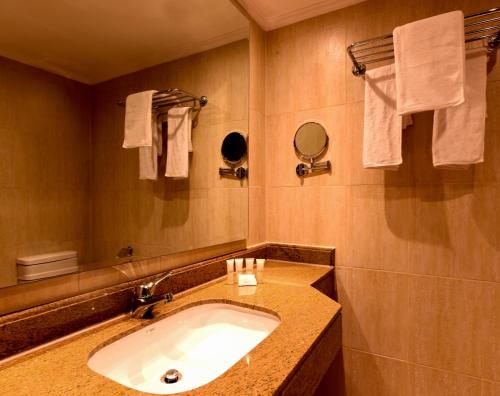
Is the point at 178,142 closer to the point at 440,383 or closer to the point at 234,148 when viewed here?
the point at 234,148

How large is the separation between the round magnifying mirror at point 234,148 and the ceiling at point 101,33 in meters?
0.43

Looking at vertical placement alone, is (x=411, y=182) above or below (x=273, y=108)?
below

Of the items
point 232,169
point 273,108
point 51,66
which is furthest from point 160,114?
point 273,108

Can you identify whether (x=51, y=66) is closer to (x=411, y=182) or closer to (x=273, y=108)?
(x=273, y=108)

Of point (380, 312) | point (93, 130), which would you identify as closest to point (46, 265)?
point (93, 130)

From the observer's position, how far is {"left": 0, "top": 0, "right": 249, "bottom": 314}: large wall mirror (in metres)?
0.73

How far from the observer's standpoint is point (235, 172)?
1.55 metres

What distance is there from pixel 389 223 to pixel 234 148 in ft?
2.79

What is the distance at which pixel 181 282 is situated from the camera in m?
1.15

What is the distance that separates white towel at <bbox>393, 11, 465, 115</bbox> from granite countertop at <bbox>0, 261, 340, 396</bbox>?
83 centimetres

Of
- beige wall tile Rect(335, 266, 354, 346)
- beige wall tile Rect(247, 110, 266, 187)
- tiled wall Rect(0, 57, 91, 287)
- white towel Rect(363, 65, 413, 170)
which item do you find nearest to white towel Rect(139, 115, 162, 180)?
tiled wall Rect(0, 57, 91, 287)

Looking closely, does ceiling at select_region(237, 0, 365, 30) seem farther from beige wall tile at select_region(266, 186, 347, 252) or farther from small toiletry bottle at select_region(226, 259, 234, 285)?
small toiletry bottle at select_region(226, 259, 234, 285)

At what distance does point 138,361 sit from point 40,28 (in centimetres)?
94

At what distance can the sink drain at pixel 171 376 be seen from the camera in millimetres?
792
